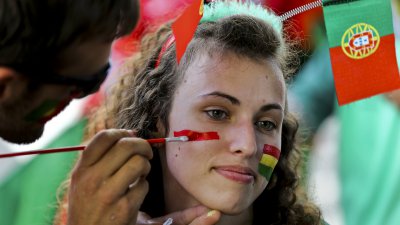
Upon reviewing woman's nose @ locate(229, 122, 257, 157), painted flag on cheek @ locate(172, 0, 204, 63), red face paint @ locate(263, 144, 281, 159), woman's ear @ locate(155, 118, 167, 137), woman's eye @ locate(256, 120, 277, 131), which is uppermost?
painted flag on cheek @ locate(172, 0, 204, 63)

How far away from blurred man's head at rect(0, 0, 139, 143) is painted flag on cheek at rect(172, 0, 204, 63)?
289mm

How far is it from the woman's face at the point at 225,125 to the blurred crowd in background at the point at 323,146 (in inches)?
42.7

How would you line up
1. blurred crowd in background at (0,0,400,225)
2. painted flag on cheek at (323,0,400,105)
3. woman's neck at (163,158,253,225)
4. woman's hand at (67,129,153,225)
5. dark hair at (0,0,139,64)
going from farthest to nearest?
blurred crowd in background at (0,0,400,225) < woman's neck at (163,158,253,225) < painted flag on cheek at (323,0,400,105) < woman's hand at (67,129,153,225) < dark hair at (0,0,139,64)

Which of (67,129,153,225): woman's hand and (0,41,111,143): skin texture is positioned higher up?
(0,41,111,143): skin texture

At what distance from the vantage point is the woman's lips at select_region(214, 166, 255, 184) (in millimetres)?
2031

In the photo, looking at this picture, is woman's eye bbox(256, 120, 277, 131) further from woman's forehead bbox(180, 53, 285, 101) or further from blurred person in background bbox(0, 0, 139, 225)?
blurred person in background bbox(0, 0, 139, 225)

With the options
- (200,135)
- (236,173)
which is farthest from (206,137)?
(236,173)

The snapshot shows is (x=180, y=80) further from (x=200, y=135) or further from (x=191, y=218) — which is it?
(x=191, y=218)

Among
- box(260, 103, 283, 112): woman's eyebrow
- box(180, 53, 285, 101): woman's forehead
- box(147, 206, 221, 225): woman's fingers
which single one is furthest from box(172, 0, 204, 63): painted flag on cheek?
box(147, 206, 221, 225): woman's fingers

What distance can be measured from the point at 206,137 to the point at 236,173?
127mm

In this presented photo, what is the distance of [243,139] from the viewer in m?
2.04

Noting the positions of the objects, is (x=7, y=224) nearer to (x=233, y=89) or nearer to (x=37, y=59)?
(x=233, y=89)

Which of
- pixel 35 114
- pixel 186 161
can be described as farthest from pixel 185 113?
pixel 35 114

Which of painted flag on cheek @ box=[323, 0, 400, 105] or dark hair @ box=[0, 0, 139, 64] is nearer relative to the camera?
dark hair @ box=[0, 0, 139, 64]
